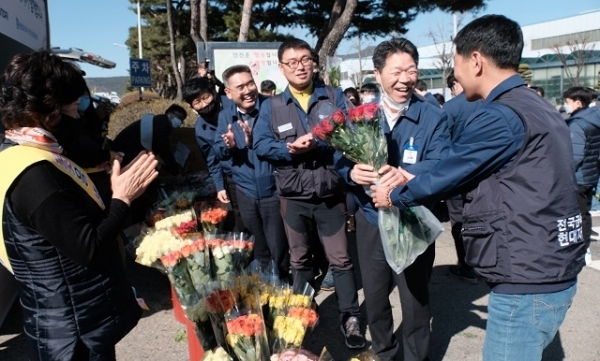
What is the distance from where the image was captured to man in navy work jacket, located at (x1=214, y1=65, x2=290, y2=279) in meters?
4.01

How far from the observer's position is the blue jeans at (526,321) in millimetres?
1866

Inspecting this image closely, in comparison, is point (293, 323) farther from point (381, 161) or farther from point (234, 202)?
point (234, 202)

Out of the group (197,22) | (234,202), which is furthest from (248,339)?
(197,22)

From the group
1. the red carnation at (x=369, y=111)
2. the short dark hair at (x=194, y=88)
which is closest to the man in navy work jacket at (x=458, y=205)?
the red carnation at (x=369, y=111)

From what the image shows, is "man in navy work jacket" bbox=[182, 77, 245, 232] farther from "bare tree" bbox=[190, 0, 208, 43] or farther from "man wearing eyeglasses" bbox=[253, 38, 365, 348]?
"bare tree" bbox=[190, 0, 208, 43]

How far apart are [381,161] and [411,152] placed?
35 cm

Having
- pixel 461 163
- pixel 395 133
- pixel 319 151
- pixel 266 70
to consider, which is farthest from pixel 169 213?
pixel 266 70

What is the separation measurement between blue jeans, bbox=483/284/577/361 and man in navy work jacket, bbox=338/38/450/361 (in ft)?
3.07

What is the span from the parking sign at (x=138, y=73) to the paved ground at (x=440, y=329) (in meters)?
8.97

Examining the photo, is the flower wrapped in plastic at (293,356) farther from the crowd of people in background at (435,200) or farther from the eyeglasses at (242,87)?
the eyeglasses at (242,87)

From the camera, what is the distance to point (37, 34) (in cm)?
506

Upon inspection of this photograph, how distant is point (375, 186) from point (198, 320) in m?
1.07

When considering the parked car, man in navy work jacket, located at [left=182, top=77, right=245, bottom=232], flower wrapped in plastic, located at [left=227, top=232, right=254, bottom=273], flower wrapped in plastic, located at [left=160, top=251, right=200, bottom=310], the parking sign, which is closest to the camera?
flower wrapped in plastic, located at [left=160, top=251, right=200, bottom=310]

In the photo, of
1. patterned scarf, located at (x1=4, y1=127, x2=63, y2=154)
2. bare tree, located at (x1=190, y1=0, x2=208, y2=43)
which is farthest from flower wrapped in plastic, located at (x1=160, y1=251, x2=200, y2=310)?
bare tree, located at (x1=190, y1=0, x2=208, y2=43)
